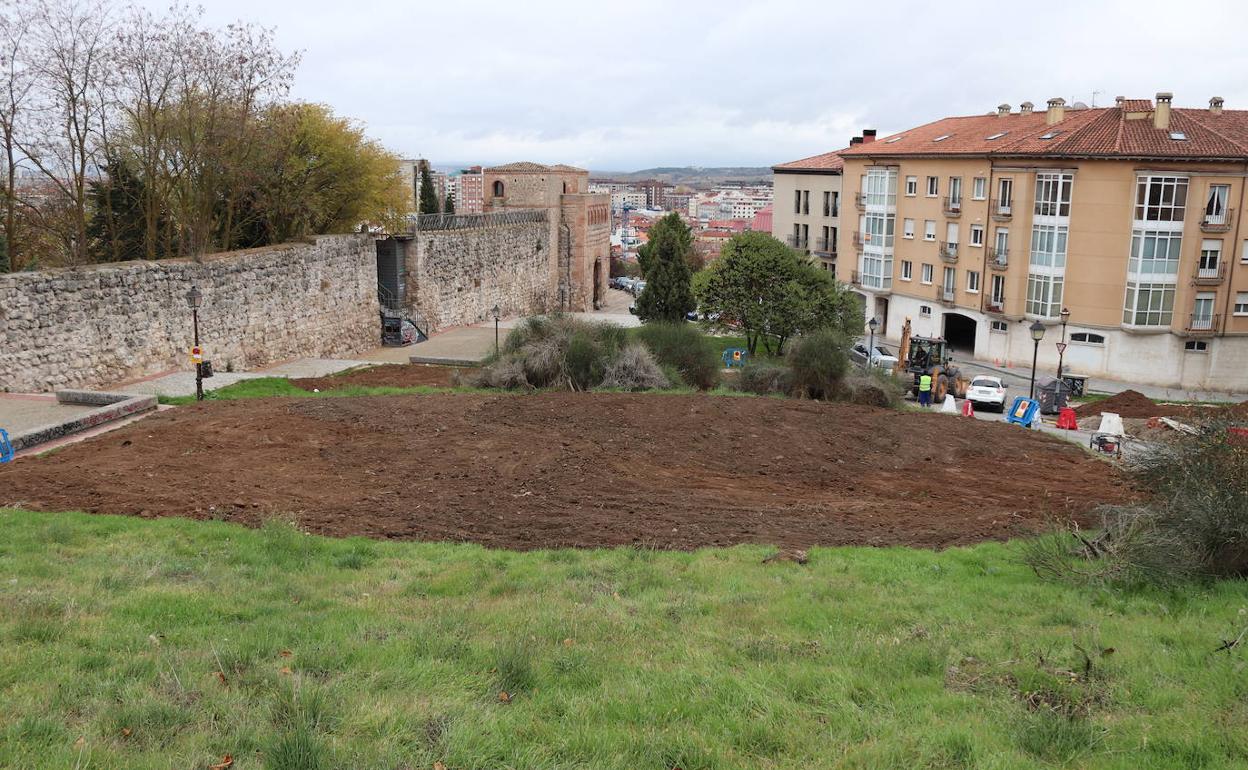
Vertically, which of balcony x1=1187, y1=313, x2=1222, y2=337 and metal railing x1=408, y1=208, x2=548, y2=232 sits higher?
metal railing x1=408, y1=208, x2=548, y2=232

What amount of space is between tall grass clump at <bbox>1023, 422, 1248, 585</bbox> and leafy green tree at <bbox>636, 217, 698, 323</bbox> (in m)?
33.5

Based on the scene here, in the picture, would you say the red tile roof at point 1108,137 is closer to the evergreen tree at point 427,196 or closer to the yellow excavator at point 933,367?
the yellow excavator at point 933,367

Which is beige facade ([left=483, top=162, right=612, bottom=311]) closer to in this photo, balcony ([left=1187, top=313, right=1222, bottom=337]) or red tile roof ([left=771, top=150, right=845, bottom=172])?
red tile roof ([left=771, top=150, right=845, bottom=172])

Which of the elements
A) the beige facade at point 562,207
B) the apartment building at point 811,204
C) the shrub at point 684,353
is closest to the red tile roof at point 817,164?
the apartment building at point 811,204

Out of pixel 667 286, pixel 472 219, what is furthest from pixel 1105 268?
pixel 472 219

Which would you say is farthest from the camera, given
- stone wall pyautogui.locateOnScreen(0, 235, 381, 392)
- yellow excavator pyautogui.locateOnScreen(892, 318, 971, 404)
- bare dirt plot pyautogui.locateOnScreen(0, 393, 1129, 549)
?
yellow excavator pyautogui.locateOnScreen(892, 318, 971, 404)

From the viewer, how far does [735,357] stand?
33000 millimetres

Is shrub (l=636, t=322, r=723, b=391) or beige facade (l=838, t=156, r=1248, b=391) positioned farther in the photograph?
beige facade (l=838, t=156, r=1248, b=391)

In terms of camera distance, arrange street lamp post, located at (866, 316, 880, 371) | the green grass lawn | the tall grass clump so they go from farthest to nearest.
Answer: street lamp post, located at (866, 316, 880, 371)
the tall grass clump
the green grass lawn

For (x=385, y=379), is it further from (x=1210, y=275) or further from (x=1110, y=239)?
(x=1210, y=275)

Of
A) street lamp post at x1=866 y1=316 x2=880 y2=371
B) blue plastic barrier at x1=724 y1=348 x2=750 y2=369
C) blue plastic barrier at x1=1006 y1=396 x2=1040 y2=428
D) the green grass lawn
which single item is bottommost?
blue plastic barrier at x1=724 y1=348 x2=750 y2=369

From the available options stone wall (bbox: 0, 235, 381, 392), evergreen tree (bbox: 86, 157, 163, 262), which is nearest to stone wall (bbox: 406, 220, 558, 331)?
stone wall (bbox: 0, 235, 381, 392)

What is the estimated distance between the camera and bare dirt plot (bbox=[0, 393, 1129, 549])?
1039 centimetres

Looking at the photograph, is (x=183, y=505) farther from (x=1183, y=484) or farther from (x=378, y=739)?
(x=1183, y=484)
